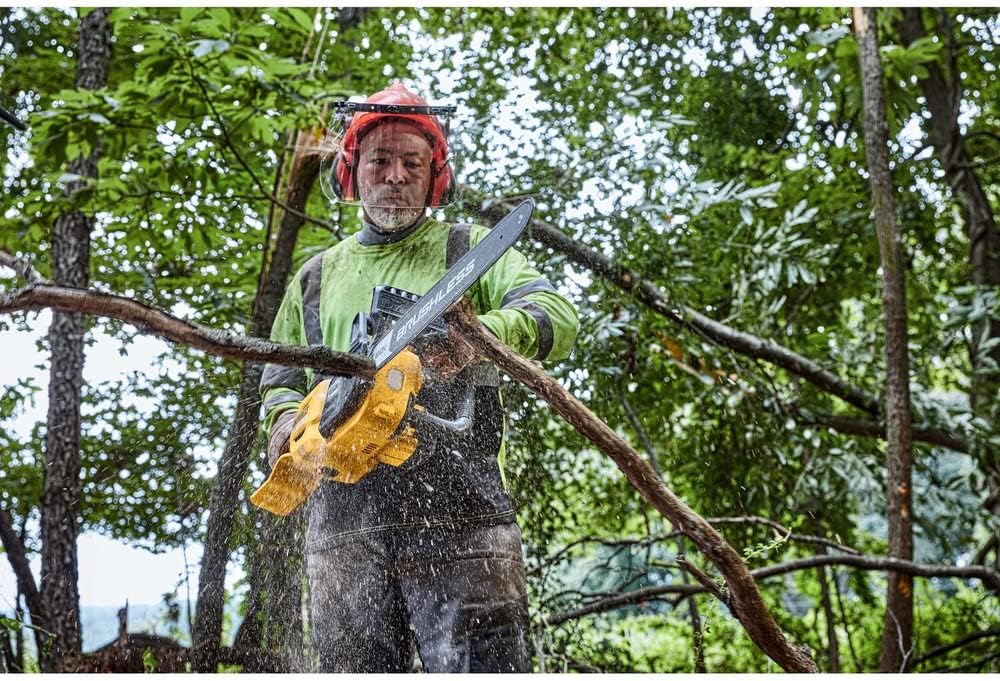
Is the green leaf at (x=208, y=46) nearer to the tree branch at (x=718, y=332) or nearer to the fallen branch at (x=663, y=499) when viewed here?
the tree branch at (x=718, y=332)

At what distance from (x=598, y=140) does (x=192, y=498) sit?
2065 millimetres

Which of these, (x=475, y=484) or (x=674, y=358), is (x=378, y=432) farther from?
(x=674, y=358)

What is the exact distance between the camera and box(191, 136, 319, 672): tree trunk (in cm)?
243

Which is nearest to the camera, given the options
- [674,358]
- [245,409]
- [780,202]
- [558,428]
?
Answer: [245,409]

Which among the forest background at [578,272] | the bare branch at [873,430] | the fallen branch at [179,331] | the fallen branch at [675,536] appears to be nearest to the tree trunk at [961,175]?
the forest background at [578,272]

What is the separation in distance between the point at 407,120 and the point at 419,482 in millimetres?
784

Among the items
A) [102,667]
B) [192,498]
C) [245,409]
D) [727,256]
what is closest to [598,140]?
[727,256]

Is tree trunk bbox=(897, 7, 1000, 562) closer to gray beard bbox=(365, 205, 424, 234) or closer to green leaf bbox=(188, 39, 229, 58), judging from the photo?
gray beard bbox=(365, 205, 424, 234)

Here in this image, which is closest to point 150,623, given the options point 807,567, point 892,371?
point 807,567

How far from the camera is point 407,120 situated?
6.66ft

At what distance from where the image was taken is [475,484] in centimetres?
184

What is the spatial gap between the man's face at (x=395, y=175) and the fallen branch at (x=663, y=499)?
42 centimetres

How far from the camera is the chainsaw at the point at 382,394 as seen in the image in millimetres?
1602


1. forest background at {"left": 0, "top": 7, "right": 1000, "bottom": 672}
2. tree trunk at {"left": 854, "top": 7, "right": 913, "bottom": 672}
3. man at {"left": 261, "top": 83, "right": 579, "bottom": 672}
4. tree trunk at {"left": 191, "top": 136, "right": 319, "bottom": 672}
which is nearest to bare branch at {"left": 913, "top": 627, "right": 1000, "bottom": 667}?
forest background at {"left": 0, "top": 7, "right": 1000, "bottom": 672}
